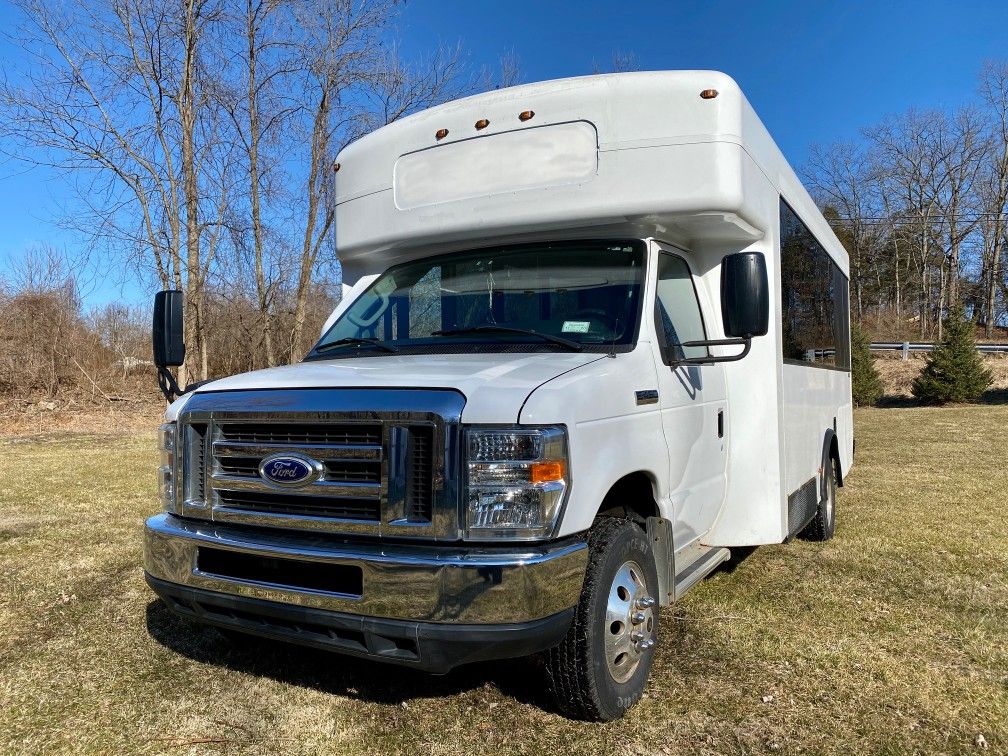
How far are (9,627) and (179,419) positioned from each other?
2.29 metres

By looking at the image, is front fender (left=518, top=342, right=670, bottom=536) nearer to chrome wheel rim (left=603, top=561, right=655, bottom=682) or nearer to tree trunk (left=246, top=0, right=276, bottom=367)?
chrome wheel rim (left=603, top=561, right=655, bottom=682)

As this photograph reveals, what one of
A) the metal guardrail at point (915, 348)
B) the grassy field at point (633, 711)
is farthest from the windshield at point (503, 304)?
the metal guardrail at point (915, 348)

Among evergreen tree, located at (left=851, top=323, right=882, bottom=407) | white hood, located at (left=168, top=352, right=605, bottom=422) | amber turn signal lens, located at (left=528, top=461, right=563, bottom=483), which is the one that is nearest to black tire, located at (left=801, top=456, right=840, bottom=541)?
white hood, located at (left=168, top=352, right=605, bottom=422)

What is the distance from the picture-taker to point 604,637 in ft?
9.95

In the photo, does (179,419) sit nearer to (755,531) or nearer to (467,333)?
(467,333)

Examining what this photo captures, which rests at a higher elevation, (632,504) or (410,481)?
(410,481)

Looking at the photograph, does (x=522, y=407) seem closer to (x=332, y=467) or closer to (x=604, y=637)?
(x=332, y=467)

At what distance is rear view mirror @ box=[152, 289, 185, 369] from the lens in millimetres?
3969

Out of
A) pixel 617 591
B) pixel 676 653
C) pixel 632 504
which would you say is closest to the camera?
pixel 617 591

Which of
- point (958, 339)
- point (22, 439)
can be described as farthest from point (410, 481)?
point (958, 339)

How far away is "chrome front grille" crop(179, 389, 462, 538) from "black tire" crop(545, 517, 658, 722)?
26.6 inches

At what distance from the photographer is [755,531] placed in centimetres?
439

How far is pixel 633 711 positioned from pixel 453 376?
1713 mm

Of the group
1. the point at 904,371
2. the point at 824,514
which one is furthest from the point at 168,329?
the point at 904,371
